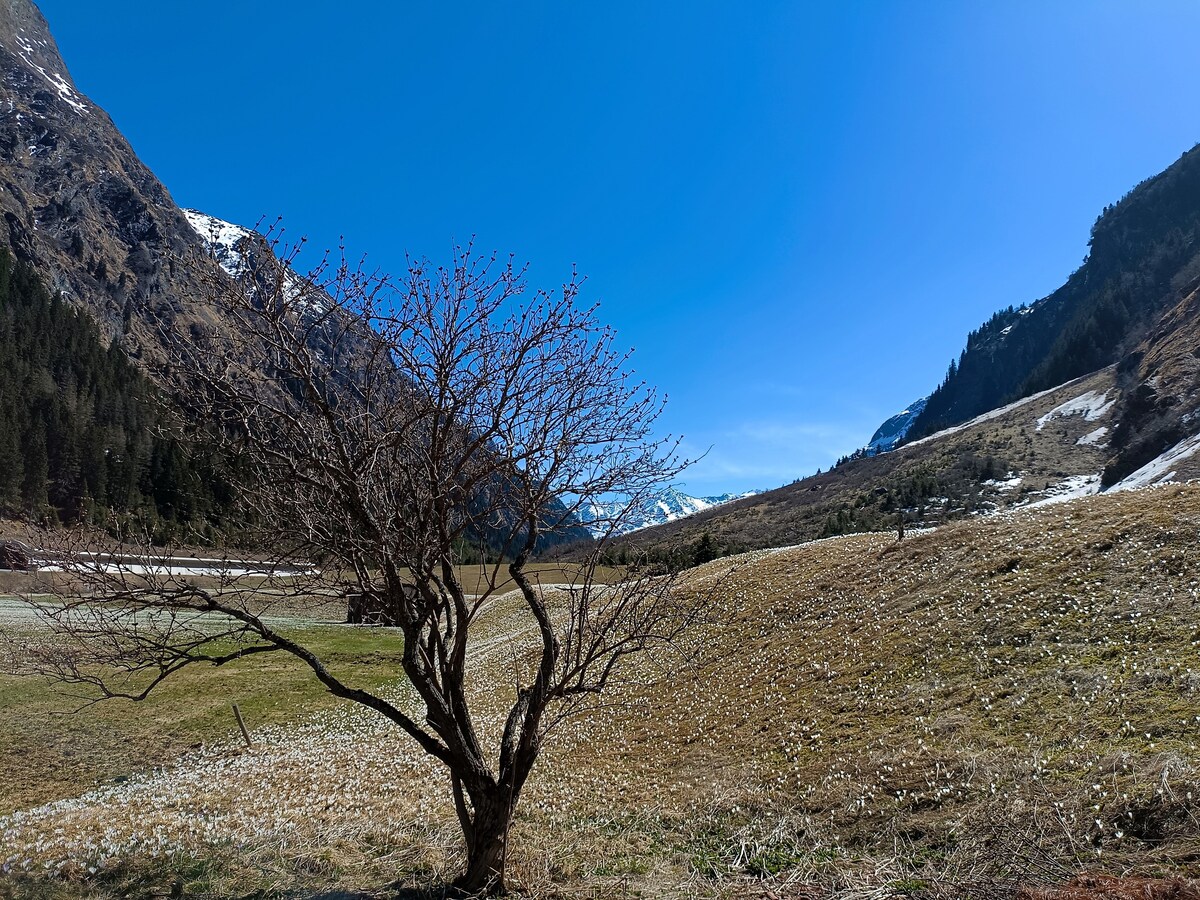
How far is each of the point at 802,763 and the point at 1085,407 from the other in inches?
4664

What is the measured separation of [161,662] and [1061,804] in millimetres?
10784

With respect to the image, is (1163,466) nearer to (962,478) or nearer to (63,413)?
(962,478)

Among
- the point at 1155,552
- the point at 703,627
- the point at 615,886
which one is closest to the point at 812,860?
the point at 615,886

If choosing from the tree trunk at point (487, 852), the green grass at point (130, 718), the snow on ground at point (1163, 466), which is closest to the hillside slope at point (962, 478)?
the snow on ground at point (1163, 466)

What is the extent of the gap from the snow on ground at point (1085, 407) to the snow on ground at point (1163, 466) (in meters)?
37.5

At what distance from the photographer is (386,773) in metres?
15.9

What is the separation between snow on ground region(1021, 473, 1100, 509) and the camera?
69.9 metres

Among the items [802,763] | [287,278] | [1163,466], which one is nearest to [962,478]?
[1163,466]

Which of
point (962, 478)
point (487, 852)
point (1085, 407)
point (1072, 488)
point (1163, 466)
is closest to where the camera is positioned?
point (487, 852)

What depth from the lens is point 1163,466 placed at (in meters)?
55.5

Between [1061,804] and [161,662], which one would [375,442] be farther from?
[1061,804]

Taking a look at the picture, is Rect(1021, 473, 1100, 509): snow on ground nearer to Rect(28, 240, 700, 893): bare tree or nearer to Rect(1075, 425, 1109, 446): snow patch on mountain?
Rect(1075, 425, 1109, 446): snow patch on mountain

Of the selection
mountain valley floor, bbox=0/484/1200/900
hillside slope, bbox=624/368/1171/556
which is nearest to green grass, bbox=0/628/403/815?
mountain valley floor, bbox=0/484/1200/900

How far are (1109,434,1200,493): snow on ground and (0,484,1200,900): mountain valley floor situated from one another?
3819 cm
